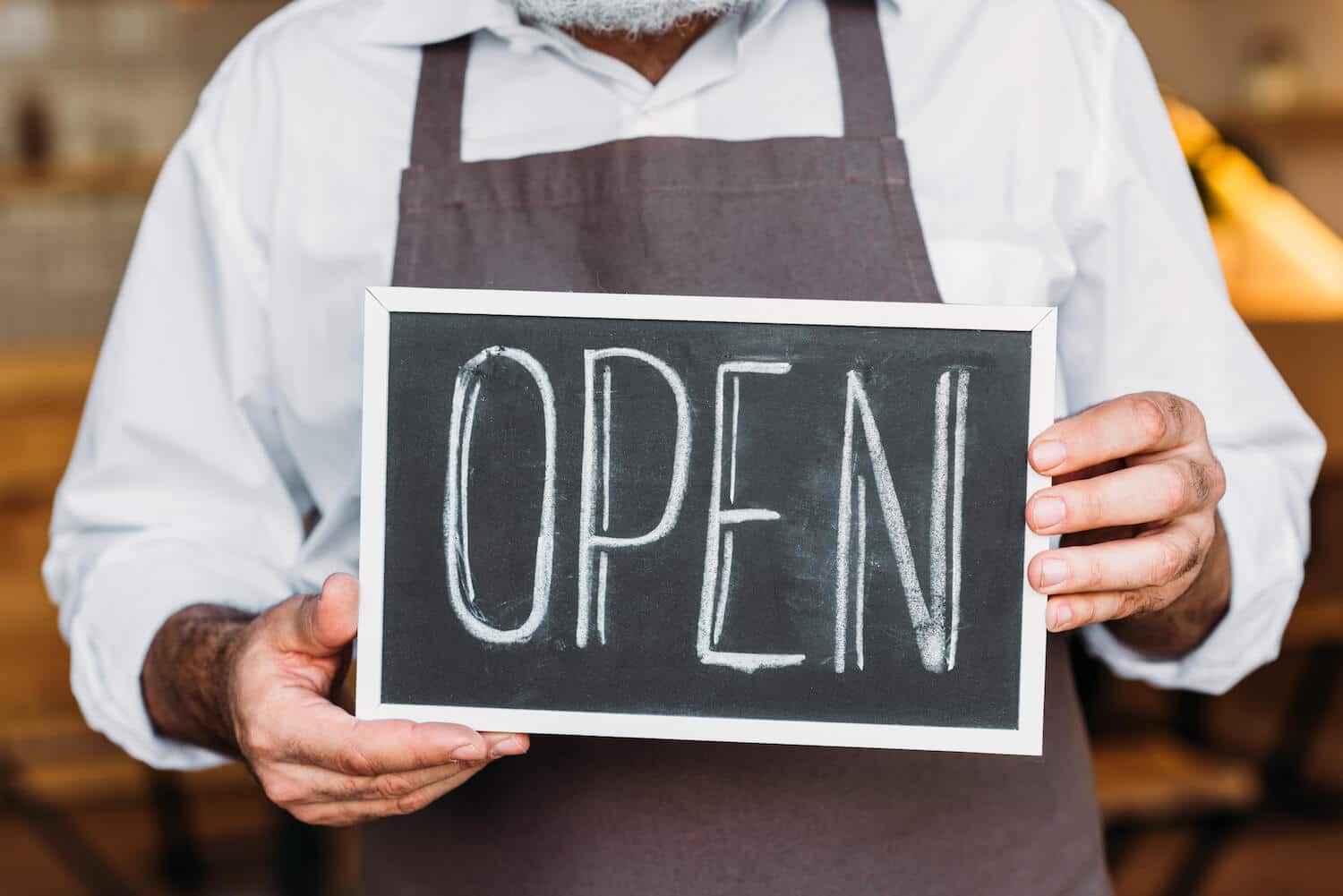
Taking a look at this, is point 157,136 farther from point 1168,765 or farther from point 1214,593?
point 1214,593

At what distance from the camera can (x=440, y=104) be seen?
1.09 meters

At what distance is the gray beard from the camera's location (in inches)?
41.6

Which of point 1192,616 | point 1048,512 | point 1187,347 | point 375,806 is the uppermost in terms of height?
point 1187,347

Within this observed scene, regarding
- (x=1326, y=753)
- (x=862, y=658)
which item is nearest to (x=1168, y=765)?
(x=1326, y=753)

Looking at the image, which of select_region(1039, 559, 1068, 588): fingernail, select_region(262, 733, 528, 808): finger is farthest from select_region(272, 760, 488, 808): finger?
select_region(1039, 559, 1068, 588): fingernail

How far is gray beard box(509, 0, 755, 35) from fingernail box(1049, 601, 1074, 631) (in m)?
0.55

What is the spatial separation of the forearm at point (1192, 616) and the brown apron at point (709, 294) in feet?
0.54

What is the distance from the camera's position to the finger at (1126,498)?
31.8 inches

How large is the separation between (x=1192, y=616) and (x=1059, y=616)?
31 cm

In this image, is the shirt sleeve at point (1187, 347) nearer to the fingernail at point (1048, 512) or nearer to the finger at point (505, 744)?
the fingernail at point (1048, 512)

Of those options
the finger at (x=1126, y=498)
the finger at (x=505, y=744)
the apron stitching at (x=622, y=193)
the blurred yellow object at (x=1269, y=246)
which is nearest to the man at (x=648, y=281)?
the apron stitching at (x=622, y=193)

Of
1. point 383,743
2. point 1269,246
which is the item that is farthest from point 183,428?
point 1269,246

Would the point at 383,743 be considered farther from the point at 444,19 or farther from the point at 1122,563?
the point at 444,19

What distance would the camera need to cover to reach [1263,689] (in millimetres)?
3514
